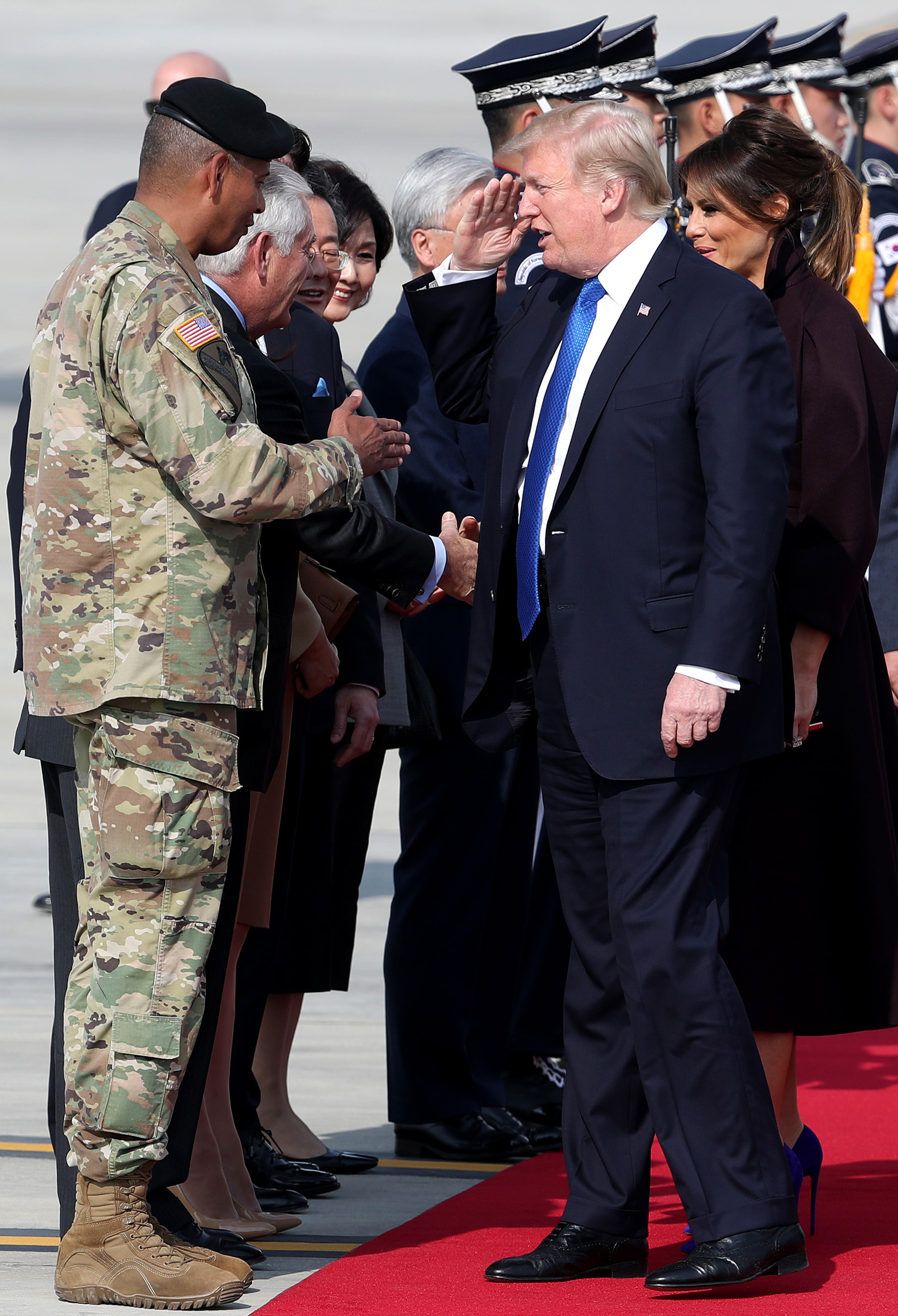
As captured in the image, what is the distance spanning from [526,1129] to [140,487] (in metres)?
1.80

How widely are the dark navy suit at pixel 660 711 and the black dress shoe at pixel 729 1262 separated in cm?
2

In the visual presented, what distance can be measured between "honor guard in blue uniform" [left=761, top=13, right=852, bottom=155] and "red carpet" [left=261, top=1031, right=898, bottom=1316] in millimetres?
3453

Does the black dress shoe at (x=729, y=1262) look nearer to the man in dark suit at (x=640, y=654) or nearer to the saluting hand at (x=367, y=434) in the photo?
the man in dark suit at (x=640, y=654)

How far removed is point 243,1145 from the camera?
3.54 m

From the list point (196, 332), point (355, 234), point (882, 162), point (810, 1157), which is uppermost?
point (882, 162)

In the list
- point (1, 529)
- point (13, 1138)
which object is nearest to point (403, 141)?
point (1, 529)

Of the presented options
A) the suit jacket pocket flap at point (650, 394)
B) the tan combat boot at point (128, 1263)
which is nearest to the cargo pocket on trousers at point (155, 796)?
the tan combat boot at point (128, 1263)

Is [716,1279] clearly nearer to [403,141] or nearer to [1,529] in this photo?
[1,529]

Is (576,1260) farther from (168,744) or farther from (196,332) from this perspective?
(196,332)

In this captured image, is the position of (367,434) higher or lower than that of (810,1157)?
higher

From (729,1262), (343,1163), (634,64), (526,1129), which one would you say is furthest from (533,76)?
(729,1262)

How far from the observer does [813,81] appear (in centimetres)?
643

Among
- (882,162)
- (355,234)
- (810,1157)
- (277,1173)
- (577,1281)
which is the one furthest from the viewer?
(882,162)

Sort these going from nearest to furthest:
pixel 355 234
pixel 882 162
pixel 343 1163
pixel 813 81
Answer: pixel 343 1163, pixel 355 234, pixel 882 162, pixel 813 81
